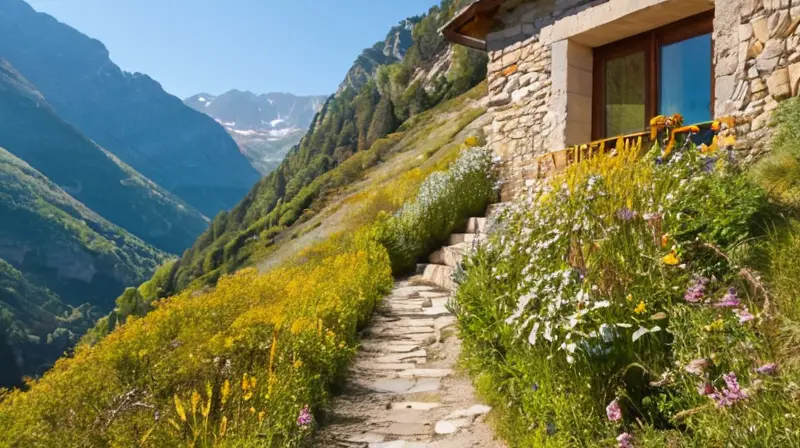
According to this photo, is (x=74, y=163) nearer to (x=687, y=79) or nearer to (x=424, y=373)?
(x=687, y=79)

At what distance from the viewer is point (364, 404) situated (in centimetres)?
346

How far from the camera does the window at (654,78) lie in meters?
6.04

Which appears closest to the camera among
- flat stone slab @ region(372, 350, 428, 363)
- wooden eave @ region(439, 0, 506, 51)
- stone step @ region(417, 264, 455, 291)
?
flat stone slab @ region(372, 350, 428, 363)

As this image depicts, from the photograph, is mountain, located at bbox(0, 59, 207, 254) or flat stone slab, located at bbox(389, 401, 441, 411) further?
mountain, located at bbox(0, 59, 207, 254)

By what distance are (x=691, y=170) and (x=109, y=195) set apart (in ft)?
678

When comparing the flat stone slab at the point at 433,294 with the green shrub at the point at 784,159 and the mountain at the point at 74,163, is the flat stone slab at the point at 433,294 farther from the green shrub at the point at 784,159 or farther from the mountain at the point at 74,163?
the mountain at the point at 74,163

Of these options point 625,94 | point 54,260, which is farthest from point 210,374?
point 54,260

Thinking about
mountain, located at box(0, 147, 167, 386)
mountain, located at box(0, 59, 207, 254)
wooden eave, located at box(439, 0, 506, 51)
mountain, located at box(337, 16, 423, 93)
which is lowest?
mountain, located at box(0, 147, 167, 386)

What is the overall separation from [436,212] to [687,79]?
11.6ft

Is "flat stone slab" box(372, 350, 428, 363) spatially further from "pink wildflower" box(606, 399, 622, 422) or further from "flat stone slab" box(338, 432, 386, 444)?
"pink wildflower" box(606, 399, 622, 422)

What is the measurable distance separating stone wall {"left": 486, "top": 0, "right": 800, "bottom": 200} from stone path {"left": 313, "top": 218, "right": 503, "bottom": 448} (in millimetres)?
3110

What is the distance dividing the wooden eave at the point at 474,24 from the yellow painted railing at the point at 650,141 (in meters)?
2.32

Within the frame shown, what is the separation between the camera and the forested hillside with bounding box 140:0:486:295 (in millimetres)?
36656

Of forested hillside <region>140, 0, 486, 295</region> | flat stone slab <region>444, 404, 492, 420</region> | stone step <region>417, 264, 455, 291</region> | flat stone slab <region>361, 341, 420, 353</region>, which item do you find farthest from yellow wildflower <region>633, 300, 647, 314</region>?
forested hillside <region>140, 0, 486, 295</region>
